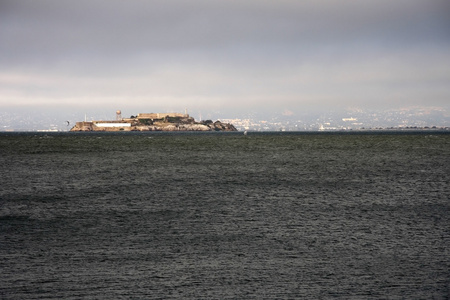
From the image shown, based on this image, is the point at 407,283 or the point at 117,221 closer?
the point at 407,283

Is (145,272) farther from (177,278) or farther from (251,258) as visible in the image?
(251,258)

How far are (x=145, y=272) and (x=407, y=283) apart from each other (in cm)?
694

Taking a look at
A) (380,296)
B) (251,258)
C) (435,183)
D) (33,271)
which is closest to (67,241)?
(33,271)

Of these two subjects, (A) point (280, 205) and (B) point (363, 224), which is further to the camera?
(A) point (280, 205)

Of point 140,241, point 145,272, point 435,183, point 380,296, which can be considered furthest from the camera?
point 435,183

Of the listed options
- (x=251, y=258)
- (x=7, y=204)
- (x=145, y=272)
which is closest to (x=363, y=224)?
(x=251, y=258)

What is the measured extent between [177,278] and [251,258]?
113 inches

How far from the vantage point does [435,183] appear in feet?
127

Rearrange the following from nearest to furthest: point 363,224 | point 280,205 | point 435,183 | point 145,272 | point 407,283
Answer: point 407,283, point 145,272, point 363,224, point 280,205, point 435,183

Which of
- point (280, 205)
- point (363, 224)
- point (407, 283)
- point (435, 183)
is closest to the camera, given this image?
point (407, 283)

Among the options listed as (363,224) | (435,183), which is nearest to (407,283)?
(363,224)

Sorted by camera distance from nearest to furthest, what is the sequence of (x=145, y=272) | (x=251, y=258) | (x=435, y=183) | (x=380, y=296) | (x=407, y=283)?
(x=380, y=296) < (x=407, y=283) < (x=145, y=272) < (x=251, y=258) < (x=435, y=183)

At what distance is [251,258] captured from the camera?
14.9 meters

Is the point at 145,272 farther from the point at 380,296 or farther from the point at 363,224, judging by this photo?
the point at 363,224
